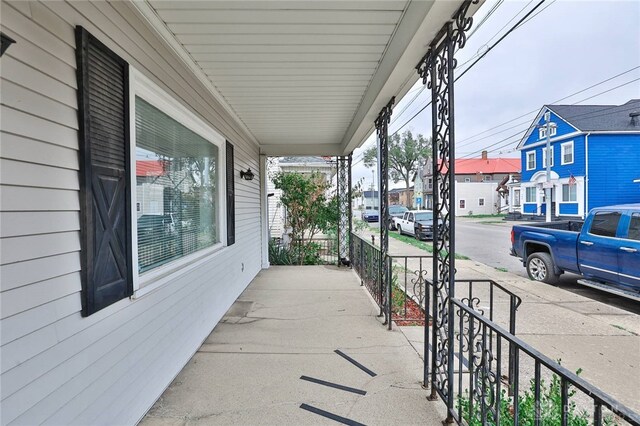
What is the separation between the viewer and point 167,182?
258 cm

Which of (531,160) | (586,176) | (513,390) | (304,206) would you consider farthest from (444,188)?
(531,160)

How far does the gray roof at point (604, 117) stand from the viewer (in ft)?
52.5

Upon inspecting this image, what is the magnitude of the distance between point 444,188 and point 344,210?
544cm

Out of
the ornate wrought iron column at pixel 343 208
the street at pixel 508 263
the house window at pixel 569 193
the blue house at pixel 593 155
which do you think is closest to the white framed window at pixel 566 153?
the blue house at pixel 593 155

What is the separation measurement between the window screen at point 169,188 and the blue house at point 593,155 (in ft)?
59.2

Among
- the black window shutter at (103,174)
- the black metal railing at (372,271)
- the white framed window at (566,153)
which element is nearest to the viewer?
the black window shutter at (103,174)

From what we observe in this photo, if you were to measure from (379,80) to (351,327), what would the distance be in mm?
2533

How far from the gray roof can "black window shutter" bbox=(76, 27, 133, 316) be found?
67.4 feet

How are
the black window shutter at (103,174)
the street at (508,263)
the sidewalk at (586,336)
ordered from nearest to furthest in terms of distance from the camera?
1. the black window shutter at (103,174)
2. the sidewalk at (586,336)
3. the street at (508,263)

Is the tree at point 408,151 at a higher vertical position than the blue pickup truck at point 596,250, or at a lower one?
higher

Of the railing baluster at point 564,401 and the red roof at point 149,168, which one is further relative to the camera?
the red roof at point 149,168

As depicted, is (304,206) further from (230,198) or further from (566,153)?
(566,153)

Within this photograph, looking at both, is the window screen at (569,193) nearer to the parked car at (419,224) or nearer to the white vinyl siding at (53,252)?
the parked car at (419,224)

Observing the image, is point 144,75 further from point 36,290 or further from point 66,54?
point 36,290
